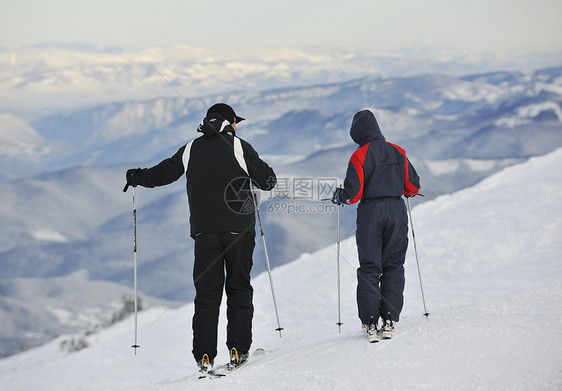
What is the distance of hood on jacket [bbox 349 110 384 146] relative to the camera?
17.2ft

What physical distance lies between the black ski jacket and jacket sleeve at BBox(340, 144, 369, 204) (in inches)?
29.0

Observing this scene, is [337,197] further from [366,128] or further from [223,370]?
[223,370]

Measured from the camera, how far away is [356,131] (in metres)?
5.28

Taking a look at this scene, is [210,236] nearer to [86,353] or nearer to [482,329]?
[482,329]

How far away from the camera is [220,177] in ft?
15.8

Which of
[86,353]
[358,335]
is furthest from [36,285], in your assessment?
[358,335]

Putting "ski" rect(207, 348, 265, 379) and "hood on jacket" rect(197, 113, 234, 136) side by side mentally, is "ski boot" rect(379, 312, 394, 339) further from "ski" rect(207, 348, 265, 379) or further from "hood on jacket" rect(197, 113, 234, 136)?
"hood on jacket" rect(197, 113, 234, 136)

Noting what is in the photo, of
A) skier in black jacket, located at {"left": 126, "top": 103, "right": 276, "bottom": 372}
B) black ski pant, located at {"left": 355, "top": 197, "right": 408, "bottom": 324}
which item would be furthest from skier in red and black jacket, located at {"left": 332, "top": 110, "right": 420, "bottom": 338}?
skier in black jacket, located at {"left": 126, "top": 103, "right": 276, "bottom": 372}

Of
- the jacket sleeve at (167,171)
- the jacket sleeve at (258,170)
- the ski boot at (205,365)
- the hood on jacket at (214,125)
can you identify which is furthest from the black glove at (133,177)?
the ski boot at (205,365)

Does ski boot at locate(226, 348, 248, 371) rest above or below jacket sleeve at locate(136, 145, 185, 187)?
below

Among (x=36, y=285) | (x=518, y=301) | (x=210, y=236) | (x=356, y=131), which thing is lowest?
(x=518, y=301)

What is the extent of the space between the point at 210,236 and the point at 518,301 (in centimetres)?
340

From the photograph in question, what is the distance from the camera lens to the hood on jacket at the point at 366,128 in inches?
207

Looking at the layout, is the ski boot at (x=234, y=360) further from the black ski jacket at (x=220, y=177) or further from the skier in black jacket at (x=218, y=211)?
the black ski jacket at (x=220, y=177)
